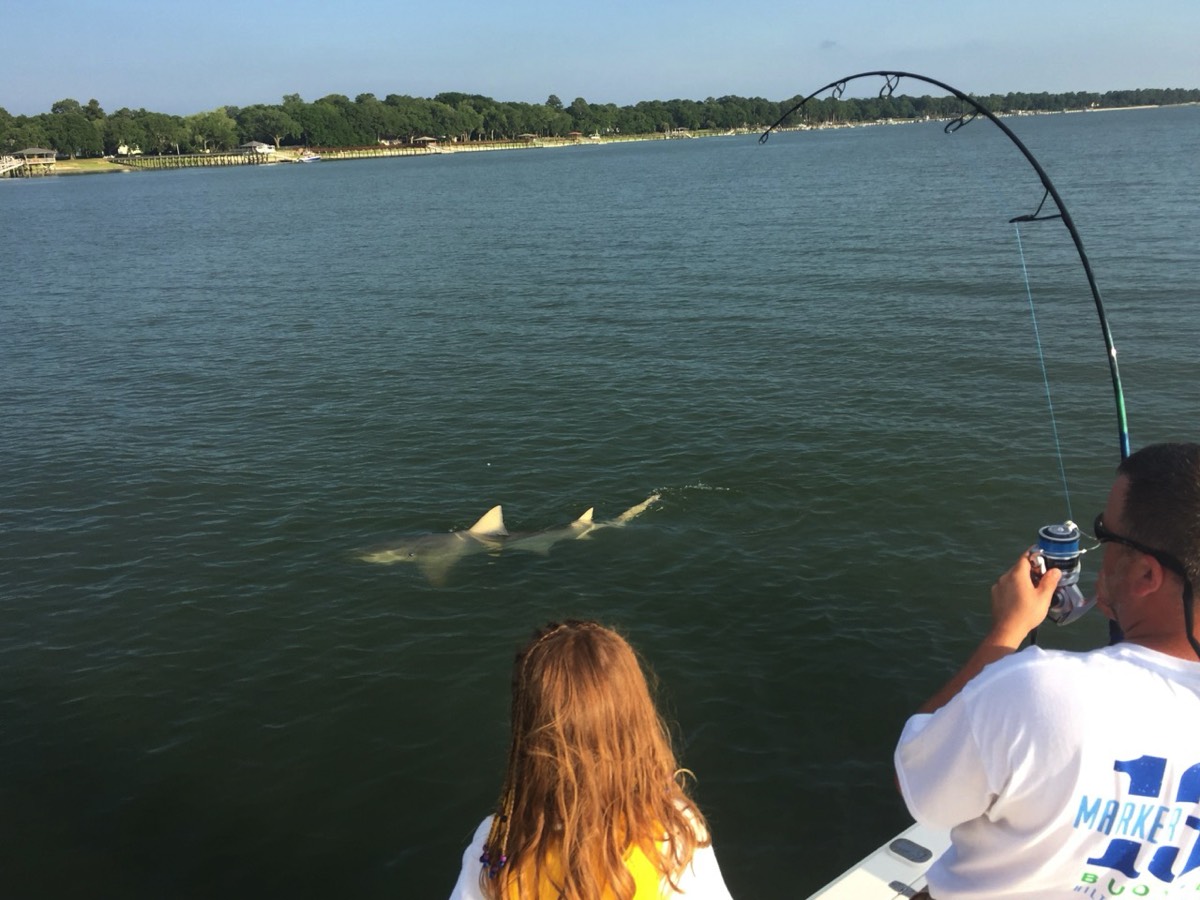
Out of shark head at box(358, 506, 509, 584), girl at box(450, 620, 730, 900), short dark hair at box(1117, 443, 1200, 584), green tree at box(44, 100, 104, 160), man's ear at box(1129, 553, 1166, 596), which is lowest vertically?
shark head at box(358, 506, 509, 584)

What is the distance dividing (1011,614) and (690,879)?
143cm

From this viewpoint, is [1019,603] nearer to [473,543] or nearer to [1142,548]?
[1142,548]

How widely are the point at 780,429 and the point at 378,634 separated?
9119 mm

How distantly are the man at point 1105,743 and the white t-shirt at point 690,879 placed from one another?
1.97 ft

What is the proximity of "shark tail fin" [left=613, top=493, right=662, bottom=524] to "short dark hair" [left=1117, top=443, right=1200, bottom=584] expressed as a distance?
11.5 m

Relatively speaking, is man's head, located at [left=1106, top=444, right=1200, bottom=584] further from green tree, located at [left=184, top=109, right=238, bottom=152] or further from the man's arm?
green tree, located at [left=184, top=109, right=238, bottom=152]

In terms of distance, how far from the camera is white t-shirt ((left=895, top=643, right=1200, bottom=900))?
2318 millimetres

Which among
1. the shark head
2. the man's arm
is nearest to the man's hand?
the man's arm

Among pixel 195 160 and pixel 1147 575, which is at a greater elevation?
pixel 195 160

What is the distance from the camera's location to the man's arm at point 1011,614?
3.08 metres

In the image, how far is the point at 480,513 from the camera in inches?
574

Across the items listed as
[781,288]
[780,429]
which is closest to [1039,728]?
[780,429]

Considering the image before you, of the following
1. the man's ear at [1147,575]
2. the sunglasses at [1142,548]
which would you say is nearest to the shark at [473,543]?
the sunglasses at [1142,548]

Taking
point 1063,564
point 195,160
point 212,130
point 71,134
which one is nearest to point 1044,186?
point 1063,564
